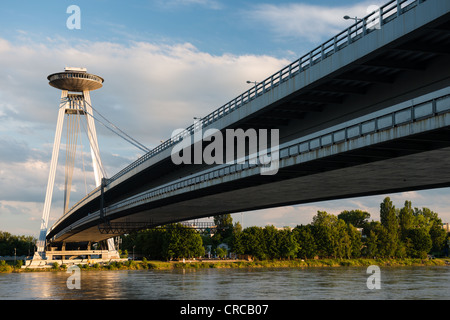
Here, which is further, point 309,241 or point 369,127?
point 309,241

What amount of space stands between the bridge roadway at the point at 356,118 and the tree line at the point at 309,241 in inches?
2345

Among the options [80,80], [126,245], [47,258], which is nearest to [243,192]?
[80,80]

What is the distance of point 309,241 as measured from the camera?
111375 millimetres

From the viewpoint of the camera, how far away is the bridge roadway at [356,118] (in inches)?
738

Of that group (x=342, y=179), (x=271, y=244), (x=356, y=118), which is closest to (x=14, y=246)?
(x=271, y=244)

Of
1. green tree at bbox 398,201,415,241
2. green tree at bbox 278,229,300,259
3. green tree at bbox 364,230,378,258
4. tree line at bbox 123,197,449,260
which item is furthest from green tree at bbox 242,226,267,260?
green tree at bbox 398,201,415,241

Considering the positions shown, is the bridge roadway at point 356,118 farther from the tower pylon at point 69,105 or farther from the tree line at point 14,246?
the tree line at point 14,246

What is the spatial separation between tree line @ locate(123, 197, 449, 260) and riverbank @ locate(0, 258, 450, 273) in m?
2.61

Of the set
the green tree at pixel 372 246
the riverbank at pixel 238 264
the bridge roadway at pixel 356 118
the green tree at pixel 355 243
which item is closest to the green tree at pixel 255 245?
the riverbank at pixel 238 264

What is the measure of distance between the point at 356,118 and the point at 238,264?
79.4m

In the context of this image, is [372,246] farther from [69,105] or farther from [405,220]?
[69,105]

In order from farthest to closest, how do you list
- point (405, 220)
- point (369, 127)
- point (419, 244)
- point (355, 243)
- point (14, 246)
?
point (14, 246), point (405, 220), point (419, 244), point (355, 243), point (369, 127)

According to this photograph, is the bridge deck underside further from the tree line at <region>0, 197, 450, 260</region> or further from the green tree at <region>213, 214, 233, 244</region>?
the green tree at <region>213, 214, 233, 244</region>

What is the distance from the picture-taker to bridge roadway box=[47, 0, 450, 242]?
18.8 metres
